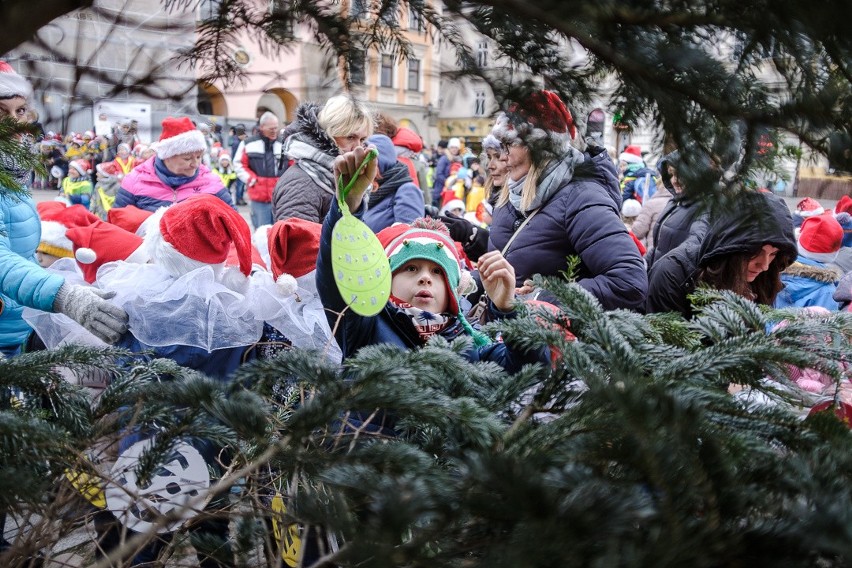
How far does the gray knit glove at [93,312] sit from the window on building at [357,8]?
1.90m

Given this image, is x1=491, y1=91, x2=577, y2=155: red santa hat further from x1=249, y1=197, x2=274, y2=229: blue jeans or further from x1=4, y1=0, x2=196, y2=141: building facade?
x1=249, y1=197, x2=274, y2=229: blue jeans

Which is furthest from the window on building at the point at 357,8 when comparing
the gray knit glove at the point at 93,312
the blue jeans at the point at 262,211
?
the blue jeans at the point at 262,211

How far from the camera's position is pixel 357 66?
1.22m

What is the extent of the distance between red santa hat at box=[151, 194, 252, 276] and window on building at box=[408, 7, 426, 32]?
2.06 meters

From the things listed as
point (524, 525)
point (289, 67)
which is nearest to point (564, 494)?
point (524, 525)

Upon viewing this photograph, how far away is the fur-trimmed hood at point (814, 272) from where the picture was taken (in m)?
4.67

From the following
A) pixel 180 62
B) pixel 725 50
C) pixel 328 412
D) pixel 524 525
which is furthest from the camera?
pixel 180 62

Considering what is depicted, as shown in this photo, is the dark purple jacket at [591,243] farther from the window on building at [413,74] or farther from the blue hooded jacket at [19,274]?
the window on building at [413,74]

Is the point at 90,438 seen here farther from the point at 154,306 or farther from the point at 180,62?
the point at 154,306

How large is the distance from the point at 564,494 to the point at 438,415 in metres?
0.39

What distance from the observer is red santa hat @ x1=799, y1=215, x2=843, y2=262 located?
5223mm

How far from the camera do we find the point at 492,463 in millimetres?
801

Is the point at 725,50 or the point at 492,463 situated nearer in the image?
the point at 492,463

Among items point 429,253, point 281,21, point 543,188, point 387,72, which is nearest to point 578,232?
point 543,188
